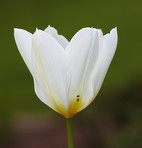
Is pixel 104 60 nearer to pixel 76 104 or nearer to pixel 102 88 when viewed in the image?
pixel 76 104

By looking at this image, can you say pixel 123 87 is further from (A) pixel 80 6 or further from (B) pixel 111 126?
(A) pixel 80 6

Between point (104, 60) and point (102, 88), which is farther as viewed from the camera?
point (102, 88)

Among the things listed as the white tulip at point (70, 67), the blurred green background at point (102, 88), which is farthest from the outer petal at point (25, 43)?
the blurred green background at point (102, 88)

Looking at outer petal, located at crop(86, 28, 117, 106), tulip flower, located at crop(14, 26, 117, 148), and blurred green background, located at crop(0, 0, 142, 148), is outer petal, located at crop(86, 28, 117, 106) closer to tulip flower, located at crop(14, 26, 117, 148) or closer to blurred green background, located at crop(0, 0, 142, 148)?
tulip flower, located at crop(14, 26, 117, 148)

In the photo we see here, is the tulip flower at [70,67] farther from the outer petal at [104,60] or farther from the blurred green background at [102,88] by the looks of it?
the blurred green background at [102,88]

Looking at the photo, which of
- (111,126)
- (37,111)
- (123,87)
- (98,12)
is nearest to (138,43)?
(98,12)

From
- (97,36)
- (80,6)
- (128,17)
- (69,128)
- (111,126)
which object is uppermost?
(80,6)

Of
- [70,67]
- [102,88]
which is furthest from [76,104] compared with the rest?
[102,88]
